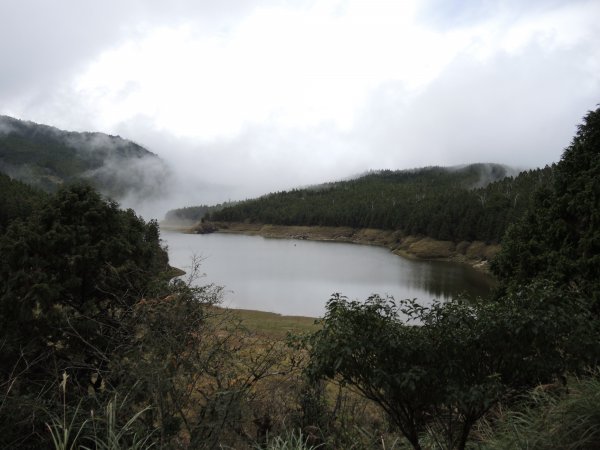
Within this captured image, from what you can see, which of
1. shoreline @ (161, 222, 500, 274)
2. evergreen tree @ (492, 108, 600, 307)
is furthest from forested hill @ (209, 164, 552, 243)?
evergreen tree @ (492, 108, 600, 307)

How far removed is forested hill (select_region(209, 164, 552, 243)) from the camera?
8462 centimetres

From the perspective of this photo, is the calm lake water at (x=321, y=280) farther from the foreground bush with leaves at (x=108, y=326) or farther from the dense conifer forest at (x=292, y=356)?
the dense conifer forest at (x=292, y=356)

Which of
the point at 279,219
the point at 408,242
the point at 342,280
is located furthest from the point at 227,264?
the point at 279,219

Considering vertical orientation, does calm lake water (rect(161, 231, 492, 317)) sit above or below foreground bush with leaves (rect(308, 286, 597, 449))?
below

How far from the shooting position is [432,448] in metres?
7.09

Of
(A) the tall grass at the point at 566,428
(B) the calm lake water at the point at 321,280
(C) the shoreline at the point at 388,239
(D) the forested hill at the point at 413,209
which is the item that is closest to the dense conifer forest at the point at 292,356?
(A) the tall grass at the point at 566,428

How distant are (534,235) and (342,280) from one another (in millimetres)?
37006

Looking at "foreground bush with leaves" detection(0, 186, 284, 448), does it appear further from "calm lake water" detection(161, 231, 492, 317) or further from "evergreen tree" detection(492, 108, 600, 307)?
"calm lake water" detection(161, 231, 492, 317)

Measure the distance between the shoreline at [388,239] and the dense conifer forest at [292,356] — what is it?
2806cm

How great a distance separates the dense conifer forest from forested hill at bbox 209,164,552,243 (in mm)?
22882

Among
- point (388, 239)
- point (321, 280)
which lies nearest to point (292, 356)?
point (321, 280)

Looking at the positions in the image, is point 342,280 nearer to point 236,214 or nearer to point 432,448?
point 432,448

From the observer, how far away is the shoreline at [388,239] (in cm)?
7944

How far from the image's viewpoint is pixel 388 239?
379 ft
